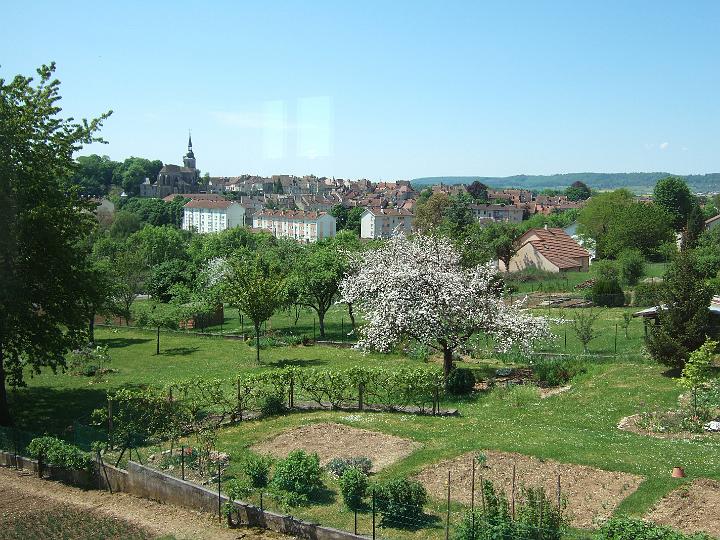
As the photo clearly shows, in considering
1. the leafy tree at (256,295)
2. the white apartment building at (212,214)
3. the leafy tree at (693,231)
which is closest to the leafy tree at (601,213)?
the leafy tree at (693,231)

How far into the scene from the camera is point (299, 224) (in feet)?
455

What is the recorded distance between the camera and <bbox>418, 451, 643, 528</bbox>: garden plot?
13.4 meters

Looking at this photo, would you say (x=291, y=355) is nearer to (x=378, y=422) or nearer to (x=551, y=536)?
(x=378, y=422)

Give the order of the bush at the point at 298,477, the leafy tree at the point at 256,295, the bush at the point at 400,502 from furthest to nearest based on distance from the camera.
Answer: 1. the leafy tree at the point at 256,295
2. the bush at the point at 298,477
3. the bush at the point at 400,502

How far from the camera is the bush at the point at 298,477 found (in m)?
14.2

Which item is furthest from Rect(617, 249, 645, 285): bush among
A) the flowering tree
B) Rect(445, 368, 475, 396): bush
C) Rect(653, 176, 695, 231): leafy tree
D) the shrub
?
Rect(653, 176, 695, 231): leafy tree

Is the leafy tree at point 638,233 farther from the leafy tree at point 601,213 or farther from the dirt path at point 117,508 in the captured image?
the dirt path at point 117,508

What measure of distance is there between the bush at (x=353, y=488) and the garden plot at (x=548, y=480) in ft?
5.81

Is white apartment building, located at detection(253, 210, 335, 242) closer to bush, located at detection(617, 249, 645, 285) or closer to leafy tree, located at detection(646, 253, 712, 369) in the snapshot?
bush, located at detection(617, 249, 645, 285)

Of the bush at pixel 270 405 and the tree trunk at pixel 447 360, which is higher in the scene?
the tree trunk at pixel 447 360

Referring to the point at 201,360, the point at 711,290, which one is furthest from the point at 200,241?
the point at 711,290

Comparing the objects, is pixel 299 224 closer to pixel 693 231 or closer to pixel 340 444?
pixel 693 231

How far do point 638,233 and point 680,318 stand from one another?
52471 millimetres

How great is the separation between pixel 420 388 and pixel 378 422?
294cm
